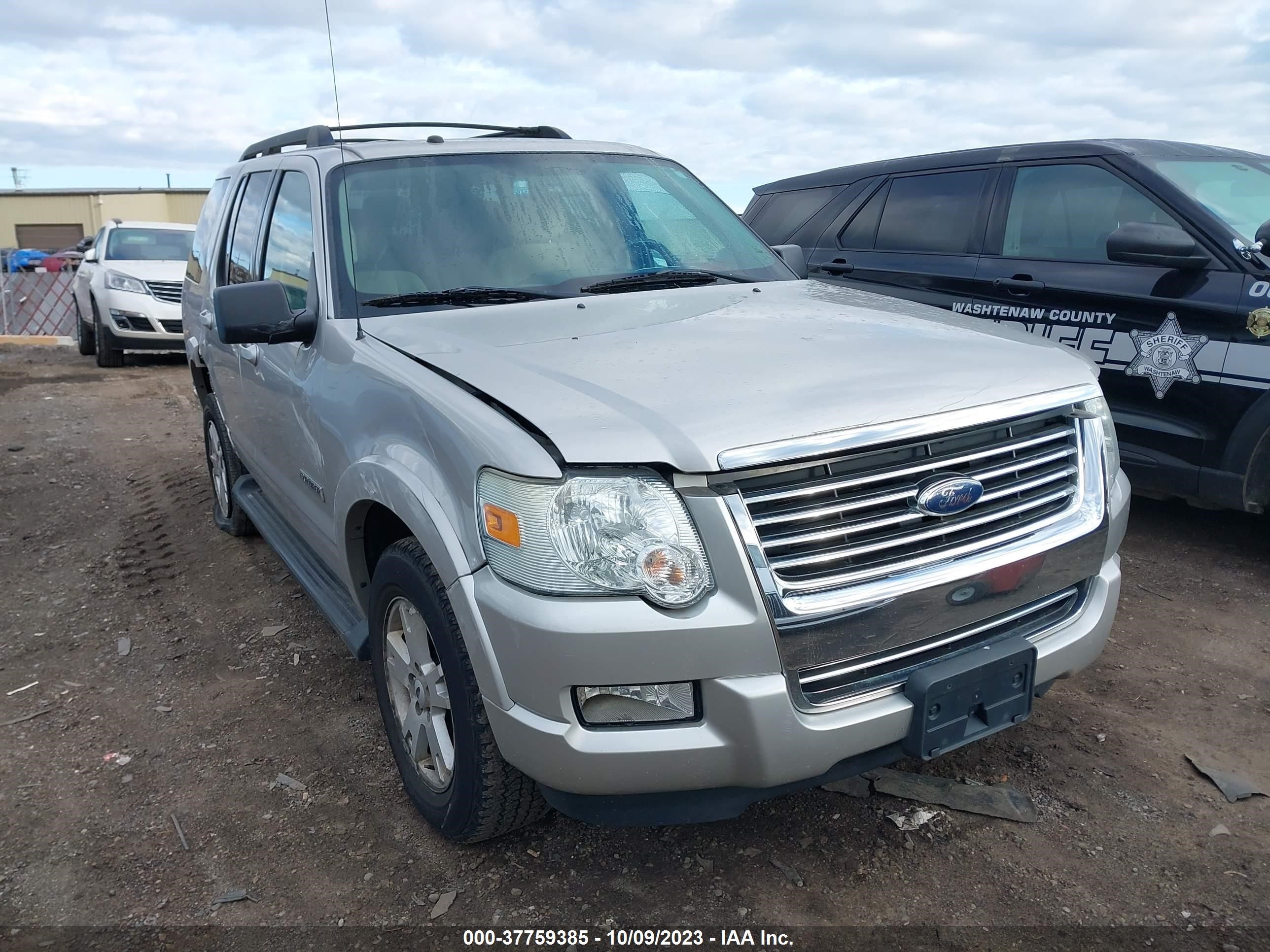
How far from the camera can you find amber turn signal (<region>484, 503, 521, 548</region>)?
207 cm

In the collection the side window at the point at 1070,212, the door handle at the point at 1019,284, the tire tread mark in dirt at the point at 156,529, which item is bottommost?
the tire tread mark in dirt at the point at 156,529

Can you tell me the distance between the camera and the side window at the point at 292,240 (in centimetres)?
331

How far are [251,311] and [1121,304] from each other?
377 cm

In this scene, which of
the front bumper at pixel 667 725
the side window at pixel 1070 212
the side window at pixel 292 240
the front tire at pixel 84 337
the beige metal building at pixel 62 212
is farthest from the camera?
the beige metal building at pixel 62 212

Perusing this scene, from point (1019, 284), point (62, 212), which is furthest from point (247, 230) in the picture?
point (62, 212)

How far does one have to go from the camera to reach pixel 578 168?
3.61 metres

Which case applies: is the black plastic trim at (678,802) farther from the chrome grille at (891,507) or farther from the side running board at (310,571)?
the side running board at (310,571)

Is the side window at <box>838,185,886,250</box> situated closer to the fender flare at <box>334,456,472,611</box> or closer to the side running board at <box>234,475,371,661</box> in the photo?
the side running board at <box>234,475,371,661</box>

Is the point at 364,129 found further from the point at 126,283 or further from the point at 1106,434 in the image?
the point at 126,283

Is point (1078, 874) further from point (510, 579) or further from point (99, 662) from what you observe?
point (99, 662)

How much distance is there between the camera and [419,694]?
264 centimetres

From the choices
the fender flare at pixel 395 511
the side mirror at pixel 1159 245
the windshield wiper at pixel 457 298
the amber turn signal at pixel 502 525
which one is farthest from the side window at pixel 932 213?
the amber turn signal at pixel 502 525

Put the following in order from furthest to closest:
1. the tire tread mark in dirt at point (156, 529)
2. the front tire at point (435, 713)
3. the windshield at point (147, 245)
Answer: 1. the windshield at point (147, 245)
2. the tire tread mark in dirt at point (156, 529)
3. the front tire at point (435, 713)

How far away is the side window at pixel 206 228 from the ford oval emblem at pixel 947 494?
391cm
